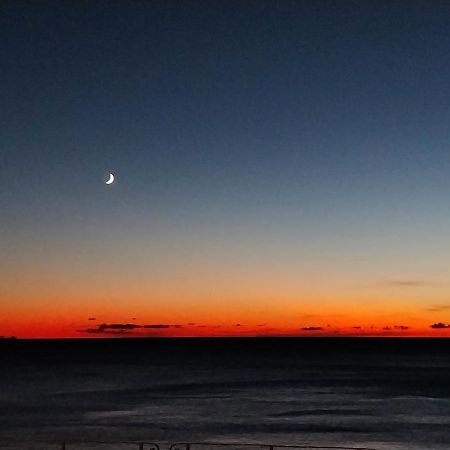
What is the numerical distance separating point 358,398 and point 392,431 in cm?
3887

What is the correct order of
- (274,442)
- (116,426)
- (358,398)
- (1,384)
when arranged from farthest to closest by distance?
(1,384) < (358,398) < (116,426) < (274,442)

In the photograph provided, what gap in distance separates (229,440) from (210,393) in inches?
2175

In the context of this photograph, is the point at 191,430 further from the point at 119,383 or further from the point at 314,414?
the point at 119,383

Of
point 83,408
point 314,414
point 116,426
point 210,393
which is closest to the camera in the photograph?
point 116,426

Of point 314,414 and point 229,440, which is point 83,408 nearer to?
point 314,414

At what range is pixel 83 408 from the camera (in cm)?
8694

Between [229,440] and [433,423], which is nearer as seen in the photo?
[229,440]

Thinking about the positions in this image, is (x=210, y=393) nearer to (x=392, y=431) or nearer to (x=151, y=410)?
(x=151, y=410)

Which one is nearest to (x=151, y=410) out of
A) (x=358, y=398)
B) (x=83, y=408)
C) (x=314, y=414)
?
(x=83, y=408)

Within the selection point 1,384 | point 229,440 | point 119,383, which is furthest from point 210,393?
point 229,440

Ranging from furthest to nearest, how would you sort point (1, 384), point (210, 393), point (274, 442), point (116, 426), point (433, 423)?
1. point (1, 384)
2. point (210, 393)
3. point (433, 423)
4. point (116, 426)
5. point (274, 442)

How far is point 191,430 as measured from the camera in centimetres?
6681

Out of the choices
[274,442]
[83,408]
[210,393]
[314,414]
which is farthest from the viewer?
[210,393]

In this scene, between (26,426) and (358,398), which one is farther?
(358,398)
